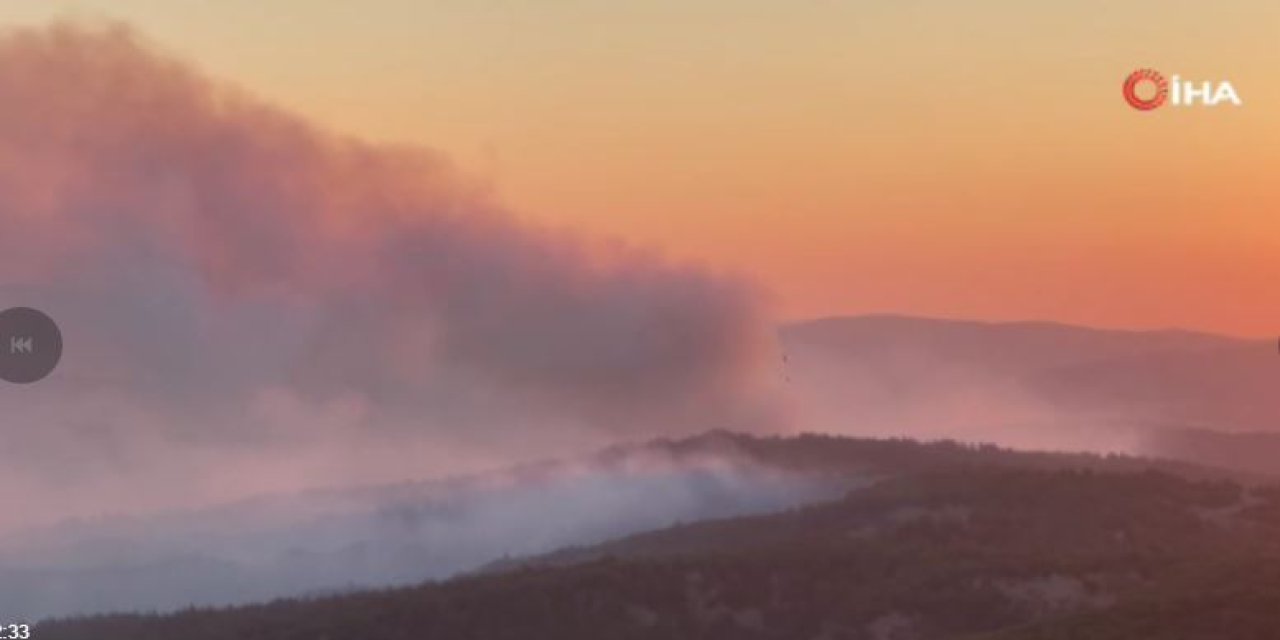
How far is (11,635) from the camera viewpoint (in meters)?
91.4

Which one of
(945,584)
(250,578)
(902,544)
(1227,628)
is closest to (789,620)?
(945,584)

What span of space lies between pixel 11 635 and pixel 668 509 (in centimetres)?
9126

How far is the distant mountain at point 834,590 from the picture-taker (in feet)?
347

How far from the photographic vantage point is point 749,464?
586ft

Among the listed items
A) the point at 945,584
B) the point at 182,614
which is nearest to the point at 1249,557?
the point at 945,584

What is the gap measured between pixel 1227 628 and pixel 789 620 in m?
30.5

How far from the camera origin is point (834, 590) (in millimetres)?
111938

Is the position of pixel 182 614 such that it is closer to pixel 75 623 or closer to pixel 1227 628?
Result: pixel 75 623

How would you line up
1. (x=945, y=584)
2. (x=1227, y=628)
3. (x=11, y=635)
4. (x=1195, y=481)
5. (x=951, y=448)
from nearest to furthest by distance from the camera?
1. (x=1227, y=628)
2. (x=11, y=635)
3. (x=945, y=584)
4. (x=1195, y=481)
5. (x=951, y=448)

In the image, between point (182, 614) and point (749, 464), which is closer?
point (182, 614)

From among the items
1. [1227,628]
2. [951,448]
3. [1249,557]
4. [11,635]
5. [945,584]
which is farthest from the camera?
[951,448]

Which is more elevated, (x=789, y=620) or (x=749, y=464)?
(x=749, y=464)

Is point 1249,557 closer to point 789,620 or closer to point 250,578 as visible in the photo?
point 789,620

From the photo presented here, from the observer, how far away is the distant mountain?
105625 millimetres
